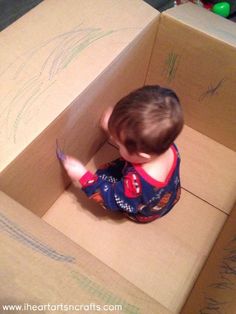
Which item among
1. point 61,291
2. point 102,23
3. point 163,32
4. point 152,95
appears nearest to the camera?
point 61,291

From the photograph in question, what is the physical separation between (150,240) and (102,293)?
38 centimetres

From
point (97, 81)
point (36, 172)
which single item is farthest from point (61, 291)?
point (97, 81)

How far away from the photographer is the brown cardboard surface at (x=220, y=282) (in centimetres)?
50

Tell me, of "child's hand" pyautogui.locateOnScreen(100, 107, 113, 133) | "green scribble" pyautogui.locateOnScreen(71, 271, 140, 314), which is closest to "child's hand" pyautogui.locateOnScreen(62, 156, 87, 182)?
"child's hand" pyautogui.locateOnScreen(100, 107, 113, 133)

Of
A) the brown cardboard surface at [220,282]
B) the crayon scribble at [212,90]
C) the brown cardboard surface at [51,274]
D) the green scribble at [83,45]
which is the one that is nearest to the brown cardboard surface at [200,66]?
the crayon scribble at [212,90]

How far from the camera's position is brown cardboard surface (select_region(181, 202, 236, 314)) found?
0.50 metres

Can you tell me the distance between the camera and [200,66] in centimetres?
76

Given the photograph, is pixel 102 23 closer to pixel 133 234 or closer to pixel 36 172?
pixel 36 172

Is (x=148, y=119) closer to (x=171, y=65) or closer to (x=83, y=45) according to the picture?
(x=83, y=45)

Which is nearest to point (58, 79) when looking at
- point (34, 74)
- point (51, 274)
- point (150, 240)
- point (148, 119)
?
point (34, 74)

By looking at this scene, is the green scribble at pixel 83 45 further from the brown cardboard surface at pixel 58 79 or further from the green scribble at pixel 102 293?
the green scribble at pixel 102 293

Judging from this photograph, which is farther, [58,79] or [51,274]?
[58,79]

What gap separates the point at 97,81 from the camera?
0.59 meters

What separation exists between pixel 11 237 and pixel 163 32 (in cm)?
55
